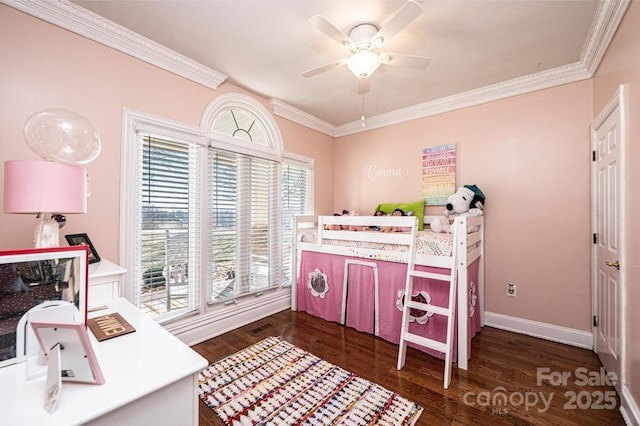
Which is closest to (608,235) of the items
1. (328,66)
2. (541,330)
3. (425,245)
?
(541,330)

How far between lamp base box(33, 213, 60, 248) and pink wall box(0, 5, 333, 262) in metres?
0.81

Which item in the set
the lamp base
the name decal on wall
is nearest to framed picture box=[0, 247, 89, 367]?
the lamp base

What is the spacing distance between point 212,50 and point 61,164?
1691 millimetres

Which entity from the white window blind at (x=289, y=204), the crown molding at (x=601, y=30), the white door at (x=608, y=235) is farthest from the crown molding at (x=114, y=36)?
the white door at (x=608, y=235)

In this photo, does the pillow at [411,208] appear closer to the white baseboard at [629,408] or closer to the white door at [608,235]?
the white door at [608,235]

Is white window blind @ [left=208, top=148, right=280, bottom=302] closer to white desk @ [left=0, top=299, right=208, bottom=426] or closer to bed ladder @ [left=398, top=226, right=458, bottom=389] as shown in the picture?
bed ladder @ [left=398, top=226, right=458, bottom=389]

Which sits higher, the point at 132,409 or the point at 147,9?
the point at 147,9

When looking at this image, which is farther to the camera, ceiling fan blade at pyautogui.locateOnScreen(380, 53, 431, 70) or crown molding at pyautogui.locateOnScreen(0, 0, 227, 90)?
ceiling fan blade at pyautogui.locateOnScreen(380, 53, 431, 70)

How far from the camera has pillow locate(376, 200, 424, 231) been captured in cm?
317

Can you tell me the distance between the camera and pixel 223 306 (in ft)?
9.05

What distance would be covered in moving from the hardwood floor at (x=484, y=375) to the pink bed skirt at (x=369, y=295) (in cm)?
15

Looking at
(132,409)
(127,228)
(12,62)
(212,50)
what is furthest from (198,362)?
(212,50)

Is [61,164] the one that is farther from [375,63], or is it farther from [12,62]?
[375,63]

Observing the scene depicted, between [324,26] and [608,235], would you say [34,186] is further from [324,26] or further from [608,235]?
[608,235]
